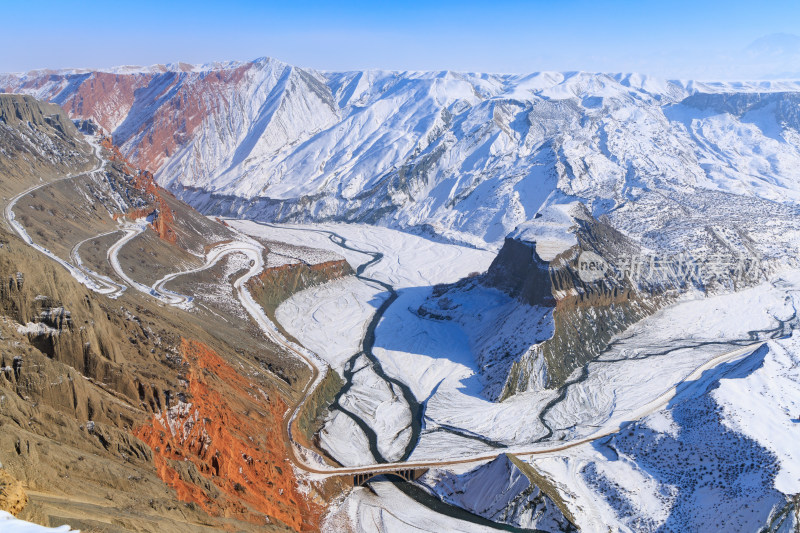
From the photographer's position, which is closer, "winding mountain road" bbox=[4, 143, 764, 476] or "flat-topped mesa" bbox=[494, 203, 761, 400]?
"winding mountain road" bbox=[4, 143, 764, 476]

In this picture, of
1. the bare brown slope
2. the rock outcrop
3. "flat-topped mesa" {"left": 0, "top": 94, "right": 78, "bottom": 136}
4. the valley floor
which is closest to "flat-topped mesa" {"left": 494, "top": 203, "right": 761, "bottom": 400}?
the valley floor

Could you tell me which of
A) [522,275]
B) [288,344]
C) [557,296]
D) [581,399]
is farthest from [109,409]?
[522,275]

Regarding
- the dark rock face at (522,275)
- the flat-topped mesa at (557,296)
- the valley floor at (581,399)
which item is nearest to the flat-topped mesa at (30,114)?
the valley floor at (581,399)

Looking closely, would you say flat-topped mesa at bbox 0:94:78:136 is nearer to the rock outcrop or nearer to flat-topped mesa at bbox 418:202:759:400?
flat-topped mesa at bbox 418:202:759:400

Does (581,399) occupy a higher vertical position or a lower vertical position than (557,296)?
lower

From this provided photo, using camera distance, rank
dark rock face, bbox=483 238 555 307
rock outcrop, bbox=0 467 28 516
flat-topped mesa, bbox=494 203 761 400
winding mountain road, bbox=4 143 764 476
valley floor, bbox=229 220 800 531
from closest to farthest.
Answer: rock outcrop, bbox=0 467 28 516, valley floor, bbox=229 220 800 531, winding mountain road, bbox=4 143 764 476, flat-topped mesa, bbox=494 203 761 400, dark rock face, bbox=483 238 555 307

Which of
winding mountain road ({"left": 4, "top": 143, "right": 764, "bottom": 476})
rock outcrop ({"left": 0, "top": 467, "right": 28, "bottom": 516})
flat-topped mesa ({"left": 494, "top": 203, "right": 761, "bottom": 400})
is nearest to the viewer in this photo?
rock outcrop ({"left": 0, "top": 467, "right": 28, "bottom": 516})

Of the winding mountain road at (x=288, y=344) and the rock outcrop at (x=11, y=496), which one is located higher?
the rock outcrop at (x=11, y=496)

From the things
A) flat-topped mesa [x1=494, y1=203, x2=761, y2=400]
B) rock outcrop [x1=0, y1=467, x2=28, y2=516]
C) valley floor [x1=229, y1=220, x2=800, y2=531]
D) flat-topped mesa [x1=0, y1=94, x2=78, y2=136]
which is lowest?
valley floor [x1=229, y1=220, x2=800, y2=531]

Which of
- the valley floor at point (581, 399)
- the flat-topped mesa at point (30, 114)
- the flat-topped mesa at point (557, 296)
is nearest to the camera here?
the valley floor at point (581, 399)

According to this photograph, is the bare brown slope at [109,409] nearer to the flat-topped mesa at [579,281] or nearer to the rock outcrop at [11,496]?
the rock outcrop at [11,496]

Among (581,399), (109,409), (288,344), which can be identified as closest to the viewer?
(109,409)

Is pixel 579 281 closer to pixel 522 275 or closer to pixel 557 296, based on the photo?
pixel 557 296

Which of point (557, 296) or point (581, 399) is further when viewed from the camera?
point (557, 296)
